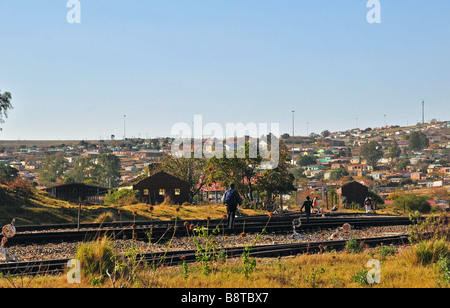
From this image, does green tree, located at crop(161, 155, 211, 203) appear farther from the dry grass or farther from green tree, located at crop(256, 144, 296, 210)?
the dry grass

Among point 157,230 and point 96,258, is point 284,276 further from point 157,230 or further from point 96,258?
point 157,230

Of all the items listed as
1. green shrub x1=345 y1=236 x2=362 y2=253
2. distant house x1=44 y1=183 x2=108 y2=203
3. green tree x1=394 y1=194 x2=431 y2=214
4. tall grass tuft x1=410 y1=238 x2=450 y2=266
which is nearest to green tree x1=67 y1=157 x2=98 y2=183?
distant house x1=44 y1=183 x2=108 y2=203

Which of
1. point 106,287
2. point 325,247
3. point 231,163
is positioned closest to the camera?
point 106,287

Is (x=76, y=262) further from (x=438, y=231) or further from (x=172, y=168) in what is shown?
(x=172, y=168)

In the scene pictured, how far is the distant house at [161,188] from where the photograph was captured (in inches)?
1709

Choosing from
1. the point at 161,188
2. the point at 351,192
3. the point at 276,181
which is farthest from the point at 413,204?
the point at 161,188

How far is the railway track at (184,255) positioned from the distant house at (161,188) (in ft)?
90.0

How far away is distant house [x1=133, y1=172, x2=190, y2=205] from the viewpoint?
43406 millimetres

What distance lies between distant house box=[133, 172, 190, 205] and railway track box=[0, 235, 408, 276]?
27.4 m

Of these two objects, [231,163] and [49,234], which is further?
[231,163]

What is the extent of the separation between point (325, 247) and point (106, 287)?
25.0 feet

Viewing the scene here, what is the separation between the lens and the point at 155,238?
1792 cm

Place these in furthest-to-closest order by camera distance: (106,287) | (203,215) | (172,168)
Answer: (172,168) → (203,215) → (106,287)

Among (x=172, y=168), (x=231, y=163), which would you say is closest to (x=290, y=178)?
(x=231, y=163)
